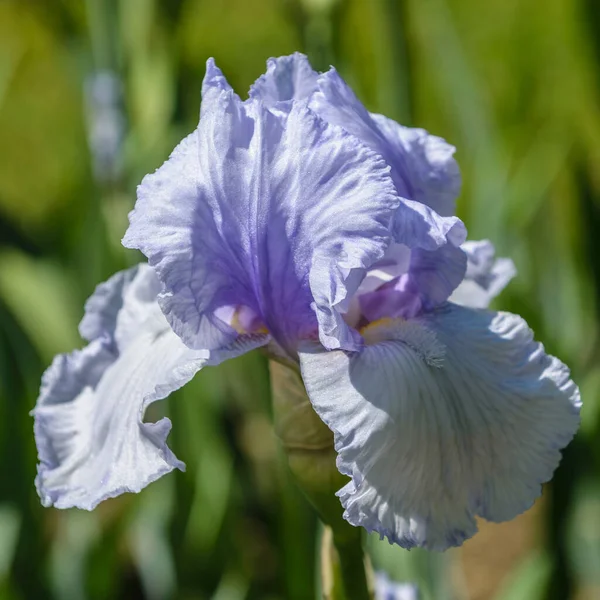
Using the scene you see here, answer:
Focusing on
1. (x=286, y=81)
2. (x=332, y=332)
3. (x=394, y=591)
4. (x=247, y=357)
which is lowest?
(x=247, y=357)

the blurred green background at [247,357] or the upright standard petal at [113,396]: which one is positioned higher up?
the upright standard petal at [113,396]

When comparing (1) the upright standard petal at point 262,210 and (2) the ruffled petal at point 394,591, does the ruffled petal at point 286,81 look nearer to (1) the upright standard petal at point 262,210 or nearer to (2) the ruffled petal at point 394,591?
(1) the upright standard petal at point 262,210

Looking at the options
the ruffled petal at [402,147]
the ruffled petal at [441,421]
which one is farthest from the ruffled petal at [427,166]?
the ruffled petal at [441,421]

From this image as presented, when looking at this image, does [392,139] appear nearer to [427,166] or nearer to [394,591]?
[427,166]

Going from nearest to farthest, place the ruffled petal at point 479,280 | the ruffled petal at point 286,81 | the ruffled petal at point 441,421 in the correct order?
the ruffled petal at point 441,421
the ruffled petal at point 286,81
the ruffled petal at point 479,280

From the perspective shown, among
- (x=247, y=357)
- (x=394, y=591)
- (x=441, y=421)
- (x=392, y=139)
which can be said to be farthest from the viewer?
(x=247, y=357)

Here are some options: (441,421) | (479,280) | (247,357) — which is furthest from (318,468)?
(247,357)

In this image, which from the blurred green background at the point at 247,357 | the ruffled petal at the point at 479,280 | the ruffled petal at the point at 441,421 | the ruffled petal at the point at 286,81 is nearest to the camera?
the ruffled petal at the point at 441,421
